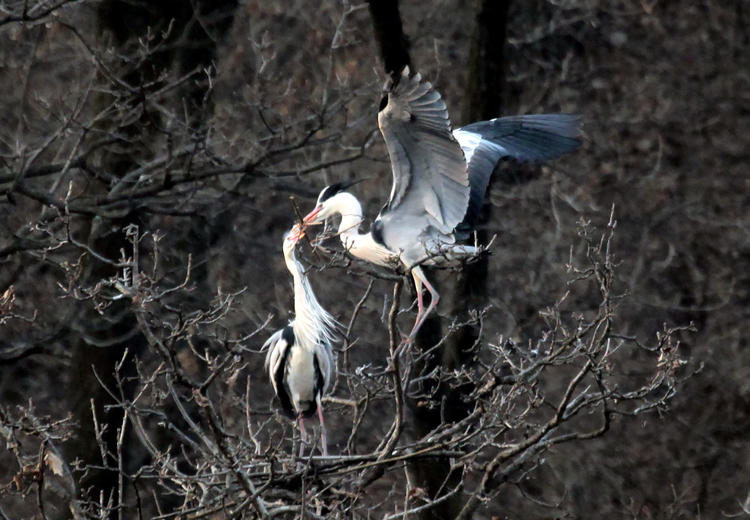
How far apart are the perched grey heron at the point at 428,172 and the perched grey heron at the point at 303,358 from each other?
41 cm

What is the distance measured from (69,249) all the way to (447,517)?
12.1 feet

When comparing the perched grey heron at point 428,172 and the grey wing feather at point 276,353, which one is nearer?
the perched grey heron at point 428,172

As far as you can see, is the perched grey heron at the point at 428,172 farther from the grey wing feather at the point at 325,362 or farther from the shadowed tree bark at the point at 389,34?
the shadowed tree bark at the point at 389,34

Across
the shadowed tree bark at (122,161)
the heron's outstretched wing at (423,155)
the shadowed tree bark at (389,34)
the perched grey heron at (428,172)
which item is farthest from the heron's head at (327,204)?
the shadowed tree bark at (122,161)

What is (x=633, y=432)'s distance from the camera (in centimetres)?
1236

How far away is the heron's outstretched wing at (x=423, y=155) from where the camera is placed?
6.18 m

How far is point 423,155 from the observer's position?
6.61 m

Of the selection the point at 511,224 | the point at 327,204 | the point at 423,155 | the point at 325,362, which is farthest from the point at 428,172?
the point at 511,224

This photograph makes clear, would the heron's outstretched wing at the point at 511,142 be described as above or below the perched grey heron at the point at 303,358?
above

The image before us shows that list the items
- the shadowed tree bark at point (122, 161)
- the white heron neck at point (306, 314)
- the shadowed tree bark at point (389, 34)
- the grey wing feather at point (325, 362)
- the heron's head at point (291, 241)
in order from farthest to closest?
the shadowed tree bark at point (122, 161) < the shadowed tree bark at point (389, 34) < the grey wing feather at point (325, 362) < the white heron neck at point (306, 314) < the heron's head at point (291, 241)

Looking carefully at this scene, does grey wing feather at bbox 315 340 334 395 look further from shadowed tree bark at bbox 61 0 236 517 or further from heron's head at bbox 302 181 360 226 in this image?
shadowed tree bark at bbox 61 0 236 517

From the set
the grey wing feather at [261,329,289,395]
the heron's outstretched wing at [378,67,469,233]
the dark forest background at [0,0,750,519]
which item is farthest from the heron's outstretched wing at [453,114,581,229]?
the dark forest background at [0,0,750,519]

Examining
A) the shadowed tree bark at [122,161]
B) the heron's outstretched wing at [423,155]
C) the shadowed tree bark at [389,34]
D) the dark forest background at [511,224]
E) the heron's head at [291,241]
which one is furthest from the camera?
the dark forest background at [511,224]

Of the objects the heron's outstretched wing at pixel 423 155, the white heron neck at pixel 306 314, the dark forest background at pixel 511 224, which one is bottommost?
the dark forest background at pixel 511 224
